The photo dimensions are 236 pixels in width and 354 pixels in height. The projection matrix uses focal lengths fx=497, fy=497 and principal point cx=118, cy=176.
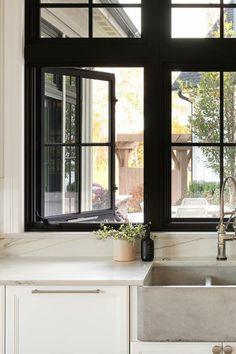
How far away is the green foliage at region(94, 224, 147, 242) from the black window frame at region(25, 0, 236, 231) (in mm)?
152

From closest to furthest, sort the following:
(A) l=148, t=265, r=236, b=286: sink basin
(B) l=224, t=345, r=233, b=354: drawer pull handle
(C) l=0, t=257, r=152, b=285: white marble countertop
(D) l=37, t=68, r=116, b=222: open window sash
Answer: (B) l=224, t=345, r=233, b=354: drawer pull handle < (C) l=0, t=257, r=152, b=285: white marble countertop < (A) l=148, t=265, r=236, b=286: sink basin < (D) l=37, t=68, r=116, b=222: open window sash

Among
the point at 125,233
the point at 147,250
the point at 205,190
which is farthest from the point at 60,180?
the point at 205,190

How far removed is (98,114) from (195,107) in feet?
1.91

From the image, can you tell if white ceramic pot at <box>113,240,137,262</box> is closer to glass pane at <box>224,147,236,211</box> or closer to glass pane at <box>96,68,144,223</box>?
glass pane at <box>96,68,144,223</box>

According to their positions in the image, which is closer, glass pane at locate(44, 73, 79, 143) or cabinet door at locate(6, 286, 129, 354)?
cabinet door at locate(6, 286, 129, 354)

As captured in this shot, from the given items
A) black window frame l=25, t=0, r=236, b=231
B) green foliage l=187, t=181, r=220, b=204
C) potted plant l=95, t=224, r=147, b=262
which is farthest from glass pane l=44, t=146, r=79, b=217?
green foliage l=187, t=181, r=220, b=204

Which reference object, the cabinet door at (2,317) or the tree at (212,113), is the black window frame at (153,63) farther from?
the cabinet door at (2,317)

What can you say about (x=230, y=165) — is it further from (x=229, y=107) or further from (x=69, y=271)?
(x=69, y=271)

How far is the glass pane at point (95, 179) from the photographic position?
9.87 ft

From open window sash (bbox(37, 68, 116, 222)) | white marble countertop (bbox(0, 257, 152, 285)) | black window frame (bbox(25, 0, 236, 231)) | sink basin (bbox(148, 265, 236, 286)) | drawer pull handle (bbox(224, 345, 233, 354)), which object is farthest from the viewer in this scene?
open window sash (bbox(37, 68, 116, 222))

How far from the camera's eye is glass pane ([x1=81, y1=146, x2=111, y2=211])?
301 cm

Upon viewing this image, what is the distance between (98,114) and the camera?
301cm

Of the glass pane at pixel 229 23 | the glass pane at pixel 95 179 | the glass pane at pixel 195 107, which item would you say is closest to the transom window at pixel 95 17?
the glass pane at pixel 195 107

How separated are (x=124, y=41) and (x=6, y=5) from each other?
27.5 inches
